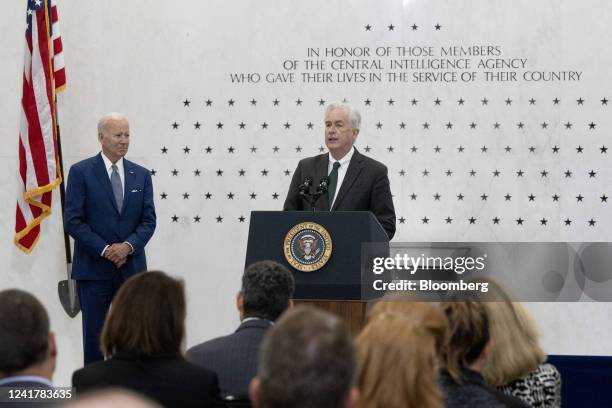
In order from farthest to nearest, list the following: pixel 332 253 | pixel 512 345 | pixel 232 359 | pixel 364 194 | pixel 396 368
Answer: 1. pixel 364 194
2. pixel 332 253
3. pixel 232 359
4. pixel 512 345
5. pixel 396 368

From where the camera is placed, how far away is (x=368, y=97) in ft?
26.9

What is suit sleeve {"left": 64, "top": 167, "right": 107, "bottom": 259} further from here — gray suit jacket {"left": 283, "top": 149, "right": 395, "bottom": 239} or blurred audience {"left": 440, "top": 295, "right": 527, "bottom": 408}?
blurred audience {"left": 440, "top": 295, "right": 527, "bottom": 408}

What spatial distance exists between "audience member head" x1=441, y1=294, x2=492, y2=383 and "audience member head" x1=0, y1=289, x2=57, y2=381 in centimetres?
113

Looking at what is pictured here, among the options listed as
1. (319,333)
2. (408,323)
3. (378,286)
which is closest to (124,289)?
(408,323)

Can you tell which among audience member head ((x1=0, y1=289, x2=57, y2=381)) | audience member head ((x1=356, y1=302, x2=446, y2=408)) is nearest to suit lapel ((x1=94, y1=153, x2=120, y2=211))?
audience member head ((x1=0, y1=289, x2=57, y2=381))

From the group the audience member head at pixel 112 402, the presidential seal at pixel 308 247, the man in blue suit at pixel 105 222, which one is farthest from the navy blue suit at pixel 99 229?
the audience member head at pixel 112 402

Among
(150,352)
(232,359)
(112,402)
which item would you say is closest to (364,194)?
(232,359)

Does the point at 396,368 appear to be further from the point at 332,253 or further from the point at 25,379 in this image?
the point at 332,253

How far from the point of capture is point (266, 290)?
12.4 feet

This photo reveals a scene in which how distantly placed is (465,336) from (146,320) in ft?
3.11

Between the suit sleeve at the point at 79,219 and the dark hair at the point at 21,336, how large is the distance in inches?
154

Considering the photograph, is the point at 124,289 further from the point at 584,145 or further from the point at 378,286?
the point at 584,145

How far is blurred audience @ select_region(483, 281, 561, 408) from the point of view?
3.33m

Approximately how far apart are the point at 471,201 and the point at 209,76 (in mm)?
2343
